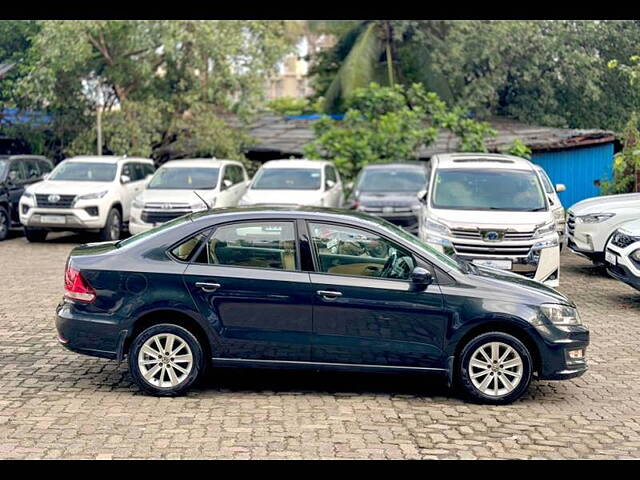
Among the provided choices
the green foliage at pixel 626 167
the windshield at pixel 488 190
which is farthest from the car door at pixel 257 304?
the green foliage at pixel 626 167

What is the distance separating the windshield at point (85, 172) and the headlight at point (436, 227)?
367 inches

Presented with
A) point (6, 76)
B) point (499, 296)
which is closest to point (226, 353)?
point (499, 296)

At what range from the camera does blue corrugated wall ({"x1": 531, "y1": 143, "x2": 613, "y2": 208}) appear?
26281 millimetres

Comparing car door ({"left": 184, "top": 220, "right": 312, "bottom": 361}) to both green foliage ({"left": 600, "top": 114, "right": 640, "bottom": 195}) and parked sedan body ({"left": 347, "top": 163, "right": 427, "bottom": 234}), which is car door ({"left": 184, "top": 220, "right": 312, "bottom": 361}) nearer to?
parked sedan body ({"left": 347, "top": 163, "right": 427, "bottom": 234})

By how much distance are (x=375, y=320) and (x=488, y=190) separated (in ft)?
20.7

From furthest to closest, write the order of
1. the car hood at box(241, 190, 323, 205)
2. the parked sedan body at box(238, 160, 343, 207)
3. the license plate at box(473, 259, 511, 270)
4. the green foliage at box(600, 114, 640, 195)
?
the green foliage at box(600, 114, 640, 195) → the parked sedan body at box(238, 160, 343, 207) → the car hood at box(241, 190, 323, 205) → the license plate at box(473, 259, 511, 270)

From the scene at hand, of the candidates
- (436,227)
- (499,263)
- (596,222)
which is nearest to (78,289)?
(436,227)

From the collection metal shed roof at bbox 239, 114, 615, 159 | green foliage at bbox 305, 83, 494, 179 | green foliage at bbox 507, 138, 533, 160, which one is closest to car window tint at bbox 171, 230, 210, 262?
green foliage at bbox 305, 83, 494, 179

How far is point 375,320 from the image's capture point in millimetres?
7480

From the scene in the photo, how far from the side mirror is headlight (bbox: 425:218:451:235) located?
16.8 ft

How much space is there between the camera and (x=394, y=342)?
7508mm

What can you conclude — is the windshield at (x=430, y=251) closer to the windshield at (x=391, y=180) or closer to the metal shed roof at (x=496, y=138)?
the windshield at (x=391, y=180)

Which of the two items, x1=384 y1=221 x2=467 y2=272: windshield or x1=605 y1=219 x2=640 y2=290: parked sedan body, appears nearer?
x1=384 y1=221 x2=467 y2=272: windshield

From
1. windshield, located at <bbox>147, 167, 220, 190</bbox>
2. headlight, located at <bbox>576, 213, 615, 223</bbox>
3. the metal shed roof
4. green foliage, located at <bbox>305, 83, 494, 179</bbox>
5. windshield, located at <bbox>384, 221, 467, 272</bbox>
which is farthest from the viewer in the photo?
the metal shed roof
